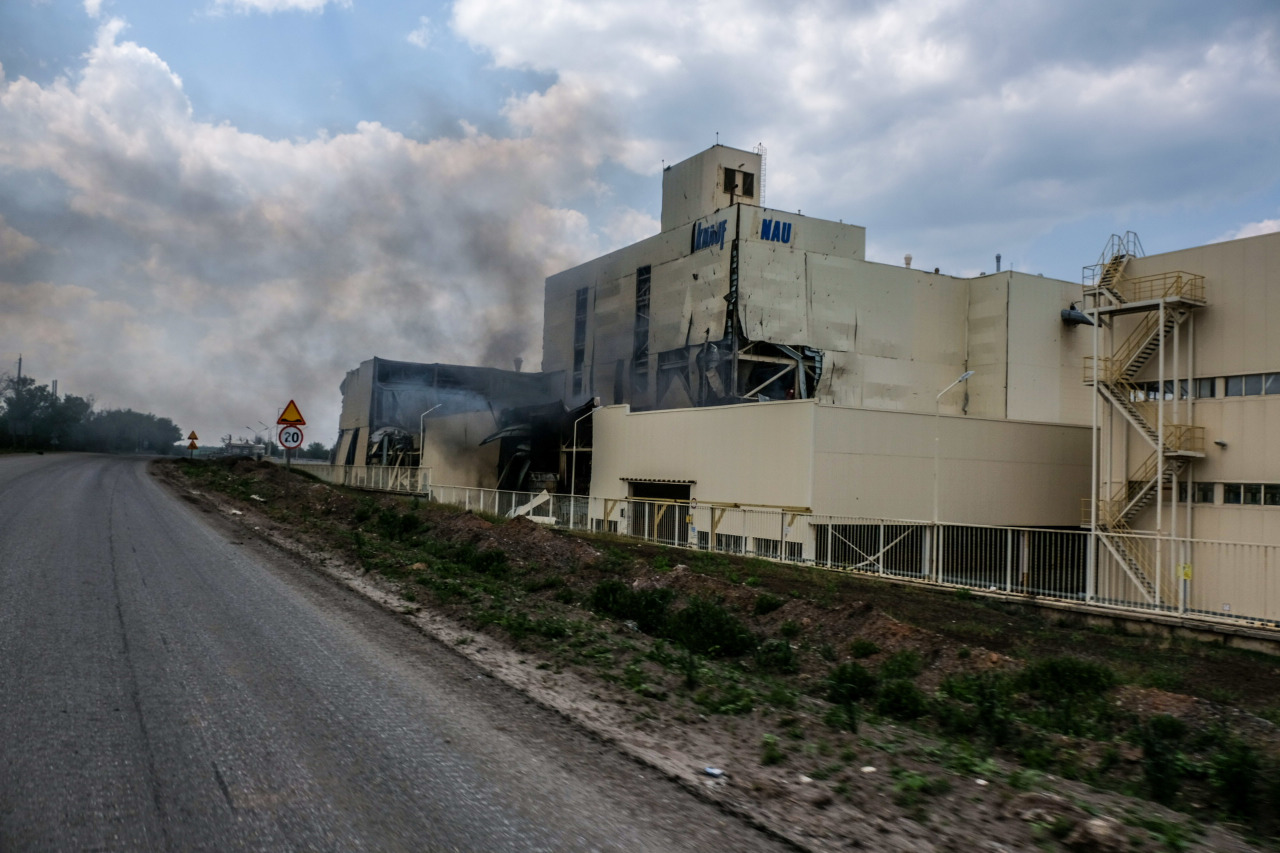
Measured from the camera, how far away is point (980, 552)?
23.2 metres

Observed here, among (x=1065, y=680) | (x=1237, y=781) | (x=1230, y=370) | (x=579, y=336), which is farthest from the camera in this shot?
(x=579, y=336)

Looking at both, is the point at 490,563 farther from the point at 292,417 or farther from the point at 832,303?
the point at 832,303

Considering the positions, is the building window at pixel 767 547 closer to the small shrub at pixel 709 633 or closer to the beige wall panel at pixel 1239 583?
the beige wall panel at pixel 1239 583

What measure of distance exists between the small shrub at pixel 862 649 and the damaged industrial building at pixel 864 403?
1133cm

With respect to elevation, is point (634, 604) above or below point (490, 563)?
below

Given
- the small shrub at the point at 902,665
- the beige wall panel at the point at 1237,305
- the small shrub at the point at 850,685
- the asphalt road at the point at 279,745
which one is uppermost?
the beige wall panel at the point at 1237,305

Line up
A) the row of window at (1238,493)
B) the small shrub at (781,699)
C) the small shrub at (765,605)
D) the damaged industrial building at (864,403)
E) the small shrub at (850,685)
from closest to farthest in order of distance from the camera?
the small shrub at (781,699) < the small shrub at (850,685) < the small shrub at (765,605) < the row of window at (1238,493) < the damaged industrial building at (864,403)

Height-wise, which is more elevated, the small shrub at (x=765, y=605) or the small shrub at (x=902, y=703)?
the small shrub at (x=765, y=605)

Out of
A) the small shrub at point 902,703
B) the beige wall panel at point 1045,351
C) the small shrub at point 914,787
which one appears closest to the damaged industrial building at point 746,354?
the beige wall panel at point 1045,351

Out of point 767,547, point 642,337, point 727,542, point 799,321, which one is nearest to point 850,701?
point 767,547

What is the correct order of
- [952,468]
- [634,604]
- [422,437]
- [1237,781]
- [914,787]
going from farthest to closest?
[422,437] → [952,468] → [634,604] → [1237,781] → [914,787]

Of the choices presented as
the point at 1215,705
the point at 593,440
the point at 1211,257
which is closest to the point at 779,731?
the point at 1215,705

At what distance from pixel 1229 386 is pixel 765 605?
21037 mm

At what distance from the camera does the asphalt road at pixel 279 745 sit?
4457 millimetres
